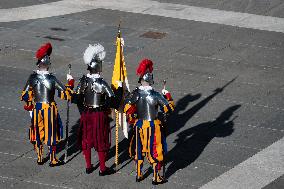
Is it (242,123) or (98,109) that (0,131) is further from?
(242,123)

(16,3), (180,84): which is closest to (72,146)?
(180,84)

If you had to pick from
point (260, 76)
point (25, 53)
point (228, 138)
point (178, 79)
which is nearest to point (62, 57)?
point (25, 53)

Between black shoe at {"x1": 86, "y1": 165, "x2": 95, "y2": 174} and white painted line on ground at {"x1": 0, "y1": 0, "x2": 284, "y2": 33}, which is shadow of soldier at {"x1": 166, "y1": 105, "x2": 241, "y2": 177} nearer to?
black shoe at {"x1": 86, "y1": 165, "x2": 95, "y2": 174}

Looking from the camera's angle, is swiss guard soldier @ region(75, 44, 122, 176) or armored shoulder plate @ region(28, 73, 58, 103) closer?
swiss guard soldier @ region(75, 44, 122, 176)

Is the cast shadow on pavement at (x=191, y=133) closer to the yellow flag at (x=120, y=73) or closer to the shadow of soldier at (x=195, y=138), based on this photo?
the shadow of soldier at (x=195, y=138)

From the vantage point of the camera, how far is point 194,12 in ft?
83.7

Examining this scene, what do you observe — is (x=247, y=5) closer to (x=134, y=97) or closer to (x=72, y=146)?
(x=72, y=146)

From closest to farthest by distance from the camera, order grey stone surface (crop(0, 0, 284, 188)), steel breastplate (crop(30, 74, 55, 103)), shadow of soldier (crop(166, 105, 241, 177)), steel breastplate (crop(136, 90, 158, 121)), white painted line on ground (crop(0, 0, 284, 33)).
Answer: steel breastplate (crop(136, 90, 158, 121))
steel breastplate (crop(30, 74, 55, 103))
grey stone surface (crop(0, 0, 284, 188))
shadow of soldier (crop(166, 105, 241, 177))
white painted line on ground (crop(0, 0, 284, 33))

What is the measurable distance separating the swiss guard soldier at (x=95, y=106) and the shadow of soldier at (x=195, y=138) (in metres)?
1.28

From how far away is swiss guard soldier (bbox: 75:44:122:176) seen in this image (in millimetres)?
14227

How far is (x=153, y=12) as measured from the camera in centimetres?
2528

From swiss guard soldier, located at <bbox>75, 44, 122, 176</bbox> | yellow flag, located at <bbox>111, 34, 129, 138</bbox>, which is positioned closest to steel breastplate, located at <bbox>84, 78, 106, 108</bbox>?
swiss guard soldier, located at <bbox>75, 44, 122, 176</bbox>

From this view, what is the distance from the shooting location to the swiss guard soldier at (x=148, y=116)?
13.9 meters

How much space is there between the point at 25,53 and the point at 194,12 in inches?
252
